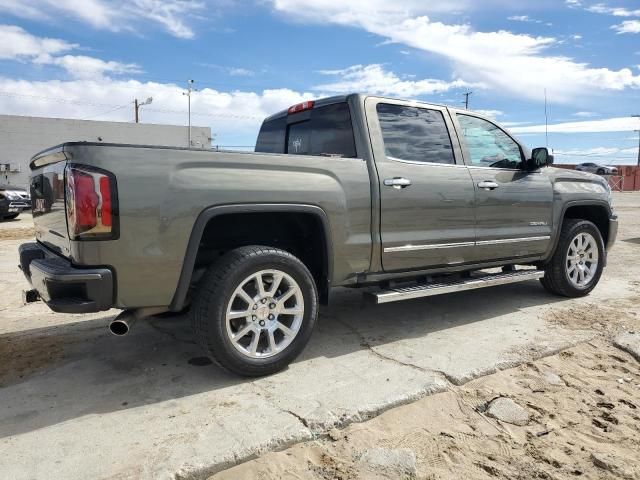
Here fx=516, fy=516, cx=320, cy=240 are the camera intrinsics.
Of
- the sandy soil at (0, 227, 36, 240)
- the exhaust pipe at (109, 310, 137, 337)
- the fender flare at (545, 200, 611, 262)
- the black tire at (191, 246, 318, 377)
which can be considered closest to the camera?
the exhaust pipe at (109, 310, 137, 337)

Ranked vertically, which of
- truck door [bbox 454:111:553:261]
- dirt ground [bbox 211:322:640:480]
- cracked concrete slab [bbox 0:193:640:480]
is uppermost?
truck door [bbox 454:111:553:261]

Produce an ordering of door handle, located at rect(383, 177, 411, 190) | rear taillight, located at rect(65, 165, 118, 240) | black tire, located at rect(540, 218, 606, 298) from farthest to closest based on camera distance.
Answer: black tire, located at rect(540, 218, 606, 298)
door handle, located at rect(383, 177, 411, 190)
rear taillight, located at rect(65, 165, 118, 240)

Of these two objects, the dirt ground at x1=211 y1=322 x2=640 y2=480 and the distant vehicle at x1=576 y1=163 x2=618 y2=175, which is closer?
the dirt ground at x1=211 y1=322 x2=640 y2=480

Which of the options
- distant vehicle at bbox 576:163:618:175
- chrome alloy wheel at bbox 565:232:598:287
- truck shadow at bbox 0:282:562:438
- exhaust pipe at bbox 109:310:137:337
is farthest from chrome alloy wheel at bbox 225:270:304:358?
distant vehicle at bbox 576:163:618:175

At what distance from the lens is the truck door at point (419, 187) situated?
398 cm

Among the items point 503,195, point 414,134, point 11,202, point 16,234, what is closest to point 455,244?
point 503,195

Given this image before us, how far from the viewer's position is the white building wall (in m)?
28.5

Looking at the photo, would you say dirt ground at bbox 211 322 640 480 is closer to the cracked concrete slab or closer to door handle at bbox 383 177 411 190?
the cracked concrete slab

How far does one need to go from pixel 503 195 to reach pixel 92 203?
11.7 feet

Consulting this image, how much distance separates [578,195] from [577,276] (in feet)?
2.96

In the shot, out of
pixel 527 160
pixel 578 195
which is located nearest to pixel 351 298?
pixel 527 160

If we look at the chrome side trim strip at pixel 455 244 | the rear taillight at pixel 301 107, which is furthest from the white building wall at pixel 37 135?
the chrome side trim strip at pixel 455 244

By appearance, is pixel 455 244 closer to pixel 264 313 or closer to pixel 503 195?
pixel 503 195

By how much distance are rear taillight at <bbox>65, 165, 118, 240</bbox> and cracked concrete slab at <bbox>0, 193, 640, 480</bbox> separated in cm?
105
